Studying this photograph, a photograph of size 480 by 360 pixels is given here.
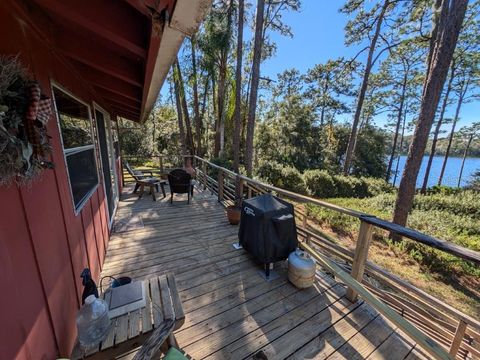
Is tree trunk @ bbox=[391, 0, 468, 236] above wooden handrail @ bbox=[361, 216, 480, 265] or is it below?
above

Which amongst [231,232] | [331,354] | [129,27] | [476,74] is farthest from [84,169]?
[476,74]

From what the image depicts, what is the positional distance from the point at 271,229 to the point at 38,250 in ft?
6.53

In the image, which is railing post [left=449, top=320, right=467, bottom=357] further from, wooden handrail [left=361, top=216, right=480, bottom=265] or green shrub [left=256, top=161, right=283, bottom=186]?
green shrub [left=256, top=161, right=283, bottom=186]

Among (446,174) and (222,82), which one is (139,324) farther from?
(446,174)

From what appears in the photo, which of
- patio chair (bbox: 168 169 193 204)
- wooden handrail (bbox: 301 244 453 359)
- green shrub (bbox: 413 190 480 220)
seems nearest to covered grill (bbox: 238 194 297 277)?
wooden handrail (bbox: 301 244 453 359)

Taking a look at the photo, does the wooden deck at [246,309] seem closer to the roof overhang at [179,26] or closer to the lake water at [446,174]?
the roof overhang at [179,26]

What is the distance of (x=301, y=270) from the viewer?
91.8 inches

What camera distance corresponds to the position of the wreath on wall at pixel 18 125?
83 cm

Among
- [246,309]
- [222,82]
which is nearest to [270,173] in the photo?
[222,82]

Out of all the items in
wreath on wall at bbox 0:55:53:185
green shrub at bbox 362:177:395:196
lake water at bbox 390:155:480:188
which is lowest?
lake water at bbox 390:155:480:188

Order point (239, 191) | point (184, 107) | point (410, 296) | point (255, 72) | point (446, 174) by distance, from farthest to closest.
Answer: point (446, 174) → point (184, 107) → point (255, 72) → point (239, 191) → point (410, 296)

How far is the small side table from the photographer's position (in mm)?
1173

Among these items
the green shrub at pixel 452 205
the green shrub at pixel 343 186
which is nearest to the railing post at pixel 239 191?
the green shrub at pixel 452 205

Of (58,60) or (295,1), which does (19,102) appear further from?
(295,1)
